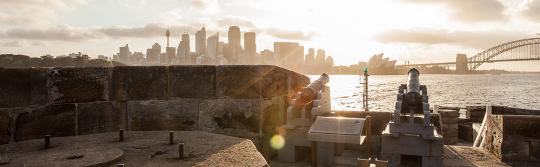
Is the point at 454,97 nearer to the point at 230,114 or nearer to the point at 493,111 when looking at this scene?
the point at 493,111

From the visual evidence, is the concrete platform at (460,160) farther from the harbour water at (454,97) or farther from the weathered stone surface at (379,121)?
the harbour water at (454,97)

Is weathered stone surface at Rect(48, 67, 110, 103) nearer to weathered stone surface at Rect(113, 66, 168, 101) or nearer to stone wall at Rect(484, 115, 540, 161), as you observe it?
weathered stone surface at Rect(113, 66, 168, 101)

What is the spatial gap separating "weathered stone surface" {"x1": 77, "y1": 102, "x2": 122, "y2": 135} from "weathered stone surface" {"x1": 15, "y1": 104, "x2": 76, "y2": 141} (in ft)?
0.31

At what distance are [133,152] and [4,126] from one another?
1.74 m

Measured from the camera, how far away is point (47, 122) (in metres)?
4.68

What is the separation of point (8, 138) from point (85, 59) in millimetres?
63670

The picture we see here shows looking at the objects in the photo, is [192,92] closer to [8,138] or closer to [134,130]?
[134,130]

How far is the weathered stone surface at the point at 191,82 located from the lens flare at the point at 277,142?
4.06 ft

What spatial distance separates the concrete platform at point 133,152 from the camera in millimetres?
3279

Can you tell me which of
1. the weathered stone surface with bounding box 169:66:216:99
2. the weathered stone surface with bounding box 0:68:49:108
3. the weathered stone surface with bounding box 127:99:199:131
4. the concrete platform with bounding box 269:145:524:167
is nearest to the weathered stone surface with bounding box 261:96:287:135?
the concrete platform with bounding box 269:145:524:167

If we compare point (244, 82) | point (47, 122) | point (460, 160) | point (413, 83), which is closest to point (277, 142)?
point (244, 82)

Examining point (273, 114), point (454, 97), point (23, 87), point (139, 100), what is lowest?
point (454, 97)

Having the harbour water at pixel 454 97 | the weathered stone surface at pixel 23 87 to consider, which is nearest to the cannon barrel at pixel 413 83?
the weathered stone surface at pixel 23 87

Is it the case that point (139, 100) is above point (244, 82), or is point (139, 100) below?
below
